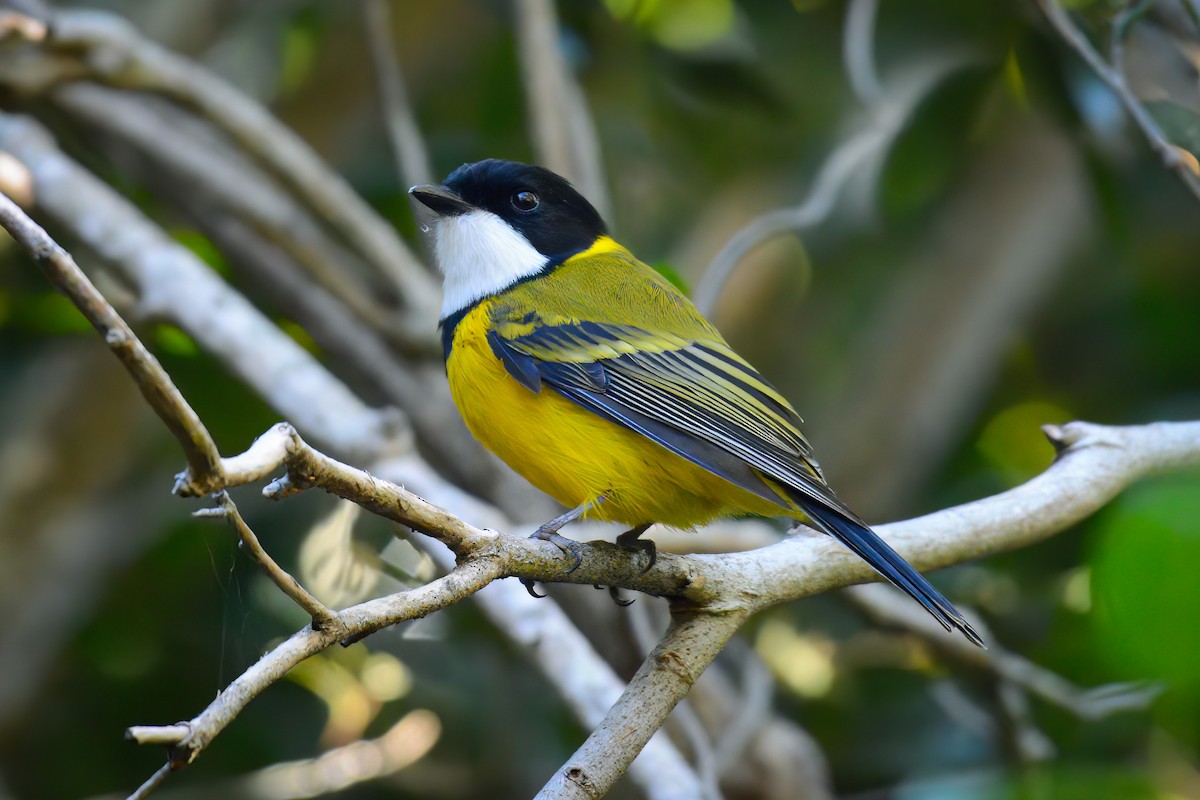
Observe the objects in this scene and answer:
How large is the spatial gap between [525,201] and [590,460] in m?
1.10

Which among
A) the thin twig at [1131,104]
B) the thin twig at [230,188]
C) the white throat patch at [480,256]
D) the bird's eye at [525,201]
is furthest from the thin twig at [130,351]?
the thin twig at [230,188]

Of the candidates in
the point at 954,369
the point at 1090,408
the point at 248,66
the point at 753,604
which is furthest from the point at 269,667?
the point at 248,66

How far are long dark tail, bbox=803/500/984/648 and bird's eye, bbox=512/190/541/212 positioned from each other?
5.05ft

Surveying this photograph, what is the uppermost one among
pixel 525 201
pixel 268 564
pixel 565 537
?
pixel 525 201

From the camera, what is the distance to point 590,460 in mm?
2762

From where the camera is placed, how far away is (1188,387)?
16.4 feet

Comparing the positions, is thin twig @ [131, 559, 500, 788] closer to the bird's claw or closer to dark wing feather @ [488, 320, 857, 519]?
the bird's claw

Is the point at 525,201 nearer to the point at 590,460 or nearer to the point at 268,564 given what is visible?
the point at 590,460

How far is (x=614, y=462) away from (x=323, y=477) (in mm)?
1263

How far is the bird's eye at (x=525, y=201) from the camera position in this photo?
3549mm

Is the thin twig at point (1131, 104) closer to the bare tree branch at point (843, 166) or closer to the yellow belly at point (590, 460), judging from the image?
the bare tree branch at point (843, 166)

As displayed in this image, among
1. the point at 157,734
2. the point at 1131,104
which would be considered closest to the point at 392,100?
the point at 1131,104

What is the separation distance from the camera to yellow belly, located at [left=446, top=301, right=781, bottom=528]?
2.75m

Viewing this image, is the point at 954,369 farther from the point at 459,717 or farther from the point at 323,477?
the point at 323,477
